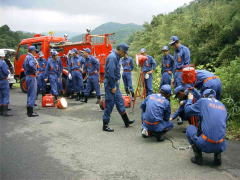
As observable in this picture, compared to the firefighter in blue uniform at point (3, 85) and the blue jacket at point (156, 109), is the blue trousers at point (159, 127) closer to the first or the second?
the blue jacket at point (156, 109)

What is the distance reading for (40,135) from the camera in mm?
6078

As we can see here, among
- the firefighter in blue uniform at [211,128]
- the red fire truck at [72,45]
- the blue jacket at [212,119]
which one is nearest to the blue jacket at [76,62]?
the red fire truck at [72,45]

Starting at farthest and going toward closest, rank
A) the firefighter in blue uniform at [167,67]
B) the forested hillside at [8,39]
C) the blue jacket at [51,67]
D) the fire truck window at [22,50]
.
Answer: the forested hillside at [8,39] < the fire truck window at [22,50] < the blue jacket at [51,67] < the firefighter in blue uniform at [167,67]

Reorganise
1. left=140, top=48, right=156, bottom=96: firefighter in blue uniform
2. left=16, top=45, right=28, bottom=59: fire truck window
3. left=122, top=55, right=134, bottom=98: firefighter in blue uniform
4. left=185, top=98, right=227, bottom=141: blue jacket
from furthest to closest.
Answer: left=16, top=45, right=28, bottom=59: fire truck window < left=122, top=55, right=134, bottom=98: firefighter in blue uniform < left=140, top=48, right=156, bottom=96: firefighter in blue uniform < left=185, top=98, right=227, bottom=141: blue jacket

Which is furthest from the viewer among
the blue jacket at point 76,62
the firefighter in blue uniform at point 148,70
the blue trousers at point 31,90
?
the blue jacket at point 76,62

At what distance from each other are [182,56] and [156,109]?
2.38 m

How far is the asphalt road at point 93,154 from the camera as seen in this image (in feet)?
13.2

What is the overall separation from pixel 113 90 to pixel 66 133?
4.88ft

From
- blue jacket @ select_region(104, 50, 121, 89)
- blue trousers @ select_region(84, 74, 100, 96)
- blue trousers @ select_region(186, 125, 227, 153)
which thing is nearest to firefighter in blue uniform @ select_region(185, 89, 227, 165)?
blue trousers @ select_region(186, 125, 227, 153)

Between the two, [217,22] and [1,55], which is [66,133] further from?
[217,22]

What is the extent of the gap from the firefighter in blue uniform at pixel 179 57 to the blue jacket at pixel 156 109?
1883mm

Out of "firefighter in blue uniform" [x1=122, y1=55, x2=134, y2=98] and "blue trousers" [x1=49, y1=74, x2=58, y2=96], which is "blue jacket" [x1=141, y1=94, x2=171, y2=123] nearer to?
"firefighter in blue uniform" [x1=122, y1=55, x2=134, y2=98]

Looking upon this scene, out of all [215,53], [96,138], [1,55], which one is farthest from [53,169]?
[215,53]

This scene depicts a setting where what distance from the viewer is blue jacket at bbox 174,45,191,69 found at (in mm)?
7055
